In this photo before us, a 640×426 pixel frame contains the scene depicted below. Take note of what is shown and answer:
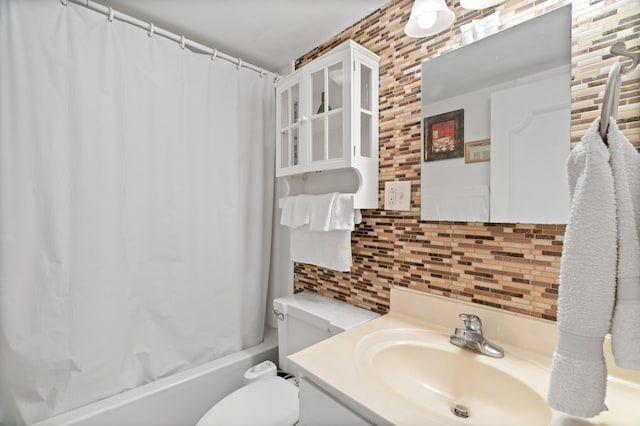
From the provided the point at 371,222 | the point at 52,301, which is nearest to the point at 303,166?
the point at 371,222

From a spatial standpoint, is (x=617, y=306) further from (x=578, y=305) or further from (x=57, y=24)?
(x=57, y=24)

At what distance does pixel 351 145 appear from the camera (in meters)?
1.13

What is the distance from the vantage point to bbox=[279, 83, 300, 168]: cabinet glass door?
4.58 feet

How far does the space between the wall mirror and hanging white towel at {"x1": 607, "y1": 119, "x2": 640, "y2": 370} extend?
0.34 m

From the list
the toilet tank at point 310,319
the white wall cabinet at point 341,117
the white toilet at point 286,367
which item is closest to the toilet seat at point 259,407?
the white toilet at point 286,367

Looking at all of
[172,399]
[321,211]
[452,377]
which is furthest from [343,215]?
[172,399]

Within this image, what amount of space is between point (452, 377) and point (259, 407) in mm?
732

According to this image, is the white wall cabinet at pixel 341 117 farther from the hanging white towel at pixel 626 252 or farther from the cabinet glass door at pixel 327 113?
the hanging white towel at pixel 626 252

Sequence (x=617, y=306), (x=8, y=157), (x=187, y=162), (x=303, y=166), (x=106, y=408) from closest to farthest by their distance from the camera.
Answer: (x=617, y=306) < (x=8, y=157) < (x=106, y=408) < (x=303, y=166) < (x=187, y=162)

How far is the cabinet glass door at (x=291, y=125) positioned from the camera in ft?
4.58

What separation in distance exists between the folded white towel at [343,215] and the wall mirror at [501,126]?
0.29m

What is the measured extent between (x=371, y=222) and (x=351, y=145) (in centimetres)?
35

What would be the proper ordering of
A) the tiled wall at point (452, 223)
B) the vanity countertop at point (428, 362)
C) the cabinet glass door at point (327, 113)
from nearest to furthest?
the vanity countertop at point (428, 362)
the tiled wall at point (452, 223)
the cabinet glass door at point (327, 113)

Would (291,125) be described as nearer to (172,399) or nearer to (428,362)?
(428,362)
